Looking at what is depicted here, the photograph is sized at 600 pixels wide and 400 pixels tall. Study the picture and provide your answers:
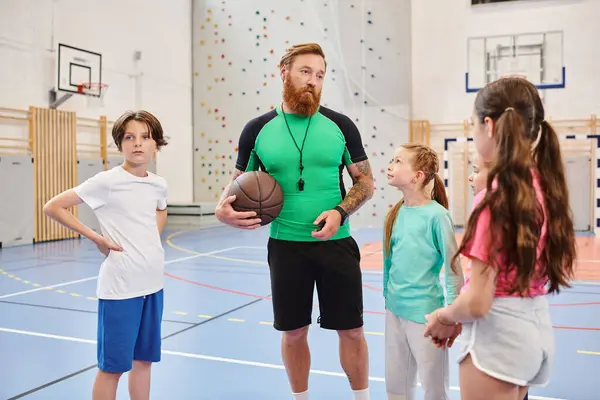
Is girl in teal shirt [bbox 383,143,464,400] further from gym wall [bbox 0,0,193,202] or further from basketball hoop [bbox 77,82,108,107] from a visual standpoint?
basketball hoop [bbox 77,82,108,107]

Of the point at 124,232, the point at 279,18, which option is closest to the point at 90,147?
the point at 279,18

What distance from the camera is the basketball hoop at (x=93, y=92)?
10796mm

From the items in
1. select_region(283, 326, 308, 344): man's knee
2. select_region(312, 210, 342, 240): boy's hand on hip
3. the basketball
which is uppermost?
the basketball

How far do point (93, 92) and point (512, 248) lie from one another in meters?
10.8

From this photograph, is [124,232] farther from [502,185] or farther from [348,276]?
[502,185]

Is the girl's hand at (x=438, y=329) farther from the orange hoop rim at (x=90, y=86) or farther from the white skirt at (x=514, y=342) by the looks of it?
the orange hoop rim at (x=90, y=86)

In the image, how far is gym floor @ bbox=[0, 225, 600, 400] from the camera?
10.6 feet

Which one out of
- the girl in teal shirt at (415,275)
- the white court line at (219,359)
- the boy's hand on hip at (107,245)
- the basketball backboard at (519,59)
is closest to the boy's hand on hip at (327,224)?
the girl in teal shirt at (415,275)

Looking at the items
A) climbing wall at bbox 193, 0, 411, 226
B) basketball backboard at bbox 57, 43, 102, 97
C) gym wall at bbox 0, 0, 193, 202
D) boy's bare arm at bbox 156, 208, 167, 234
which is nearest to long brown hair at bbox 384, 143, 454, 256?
boy's bare arm at bbox 156, 208, 167, 234

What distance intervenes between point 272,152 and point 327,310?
75 cm

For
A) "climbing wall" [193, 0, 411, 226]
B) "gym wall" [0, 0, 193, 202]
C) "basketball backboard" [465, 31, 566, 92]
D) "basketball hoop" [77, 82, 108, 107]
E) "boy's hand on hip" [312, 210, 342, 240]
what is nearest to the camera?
"boy's hand on hip" [312, 210, 342, 240]

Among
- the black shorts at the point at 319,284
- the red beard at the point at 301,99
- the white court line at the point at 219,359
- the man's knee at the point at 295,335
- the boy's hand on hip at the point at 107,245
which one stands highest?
the red beard at the point at 301,99

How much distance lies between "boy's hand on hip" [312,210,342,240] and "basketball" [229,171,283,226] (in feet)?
0.69

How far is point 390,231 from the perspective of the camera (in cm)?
249
